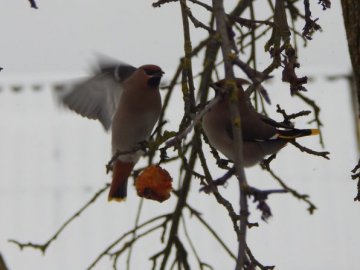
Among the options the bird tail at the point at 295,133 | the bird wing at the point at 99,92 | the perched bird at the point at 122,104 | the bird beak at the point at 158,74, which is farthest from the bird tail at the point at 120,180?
the bird tail at the point at 295,133

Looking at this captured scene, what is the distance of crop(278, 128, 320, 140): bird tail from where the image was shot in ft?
7.37

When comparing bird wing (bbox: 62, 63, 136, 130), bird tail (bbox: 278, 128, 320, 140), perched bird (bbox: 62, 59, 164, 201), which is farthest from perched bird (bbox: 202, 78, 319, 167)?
bird wing (bbox: 62, 63, 136, 130)

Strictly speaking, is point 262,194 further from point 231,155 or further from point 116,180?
point 116,180

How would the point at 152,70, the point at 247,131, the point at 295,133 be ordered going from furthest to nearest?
the point at 152,70 < the point at 247,131 < the point at 295,133

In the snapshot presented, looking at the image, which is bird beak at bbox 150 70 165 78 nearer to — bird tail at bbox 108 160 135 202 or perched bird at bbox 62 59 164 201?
perched bird at bbox 62 59 164 201

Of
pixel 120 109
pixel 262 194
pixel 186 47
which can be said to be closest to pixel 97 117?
pixel 120 109

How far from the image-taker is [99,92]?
11.3 ft

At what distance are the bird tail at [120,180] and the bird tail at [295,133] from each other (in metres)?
1.11

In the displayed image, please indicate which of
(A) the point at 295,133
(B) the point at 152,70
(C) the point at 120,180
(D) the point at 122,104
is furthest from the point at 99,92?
(A) the point at 295,133

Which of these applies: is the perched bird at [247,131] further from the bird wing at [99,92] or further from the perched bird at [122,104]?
the bird wing at [99,92]

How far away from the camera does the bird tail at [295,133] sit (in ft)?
7.37

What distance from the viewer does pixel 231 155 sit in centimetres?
243

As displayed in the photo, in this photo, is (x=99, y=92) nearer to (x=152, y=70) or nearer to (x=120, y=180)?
(x=152, y=70)

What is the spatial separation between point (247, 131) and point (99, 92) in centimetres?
103
